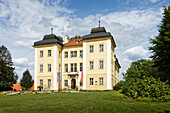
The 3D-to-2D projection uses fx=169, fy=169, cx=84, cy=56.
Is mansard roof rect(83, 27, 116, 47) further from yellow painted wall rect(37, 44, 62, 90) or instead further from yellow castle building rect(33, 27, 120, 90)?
yellow painted wall rect(37, 44, 62, 90)

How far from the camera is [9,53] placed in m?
41.2

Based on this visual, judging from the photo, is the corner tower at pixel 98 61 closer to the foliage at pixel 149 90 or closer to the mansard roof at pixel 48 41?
the mansard roof at pixel 48 41

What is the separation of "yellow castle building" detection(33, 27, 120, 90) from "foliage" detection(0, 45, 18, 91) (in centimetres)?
734

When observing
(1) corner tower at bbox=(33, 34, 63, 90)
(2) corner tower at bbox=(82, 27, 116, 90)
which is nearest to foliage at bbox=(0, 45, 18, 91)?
(1) corner tower at bbox=(33, 34, 63, 90)

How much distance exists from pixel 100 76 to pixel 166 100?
20.3 meters

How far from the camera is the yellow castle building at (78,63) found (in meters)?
31.2

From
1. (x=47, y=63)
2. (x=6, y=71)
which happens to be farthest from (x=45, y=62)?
(x=6, y=71)

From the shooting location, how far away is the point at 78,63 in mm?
35531

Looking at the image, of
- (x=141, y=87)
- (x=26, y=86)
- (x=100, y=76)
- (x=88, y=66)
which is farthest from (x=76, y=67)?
(x=141, y=87)

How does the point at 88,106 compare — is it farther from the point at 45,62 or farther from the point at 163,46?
the point at 45,62

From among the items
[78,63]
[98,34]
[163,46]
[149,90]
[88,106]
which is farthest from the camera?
[78,63]

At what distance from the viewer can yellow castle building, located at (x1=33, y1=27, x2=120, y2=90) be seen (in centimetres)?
3123

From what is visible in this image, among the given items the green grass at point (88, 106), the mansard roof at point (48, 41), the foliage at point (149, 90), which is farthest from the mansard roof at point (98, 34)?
the green grass at point (88, 106)

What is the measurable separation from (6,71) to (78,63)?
17386mm
